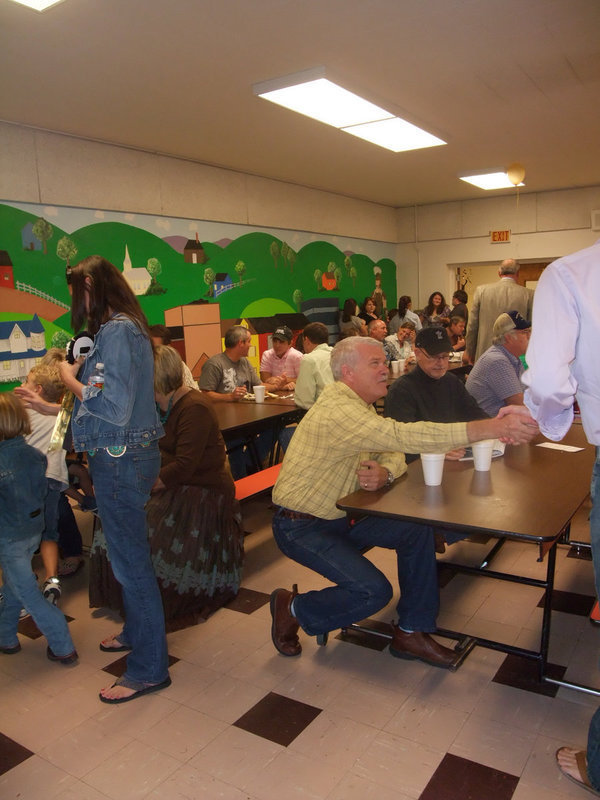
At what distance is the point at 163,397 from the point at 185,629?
1.09 m

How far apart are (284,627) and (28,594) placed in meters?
1.07

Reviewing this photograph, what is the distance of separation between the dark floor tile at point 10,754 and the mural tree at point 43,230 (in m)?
4.28

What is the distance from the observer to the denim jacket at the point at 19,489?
2645mm

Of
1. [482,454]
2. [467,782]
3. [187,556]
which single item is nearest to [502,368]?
[482,454]

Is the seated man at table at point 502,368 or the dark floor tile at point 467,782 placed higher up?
the seated man at table at point 502,368

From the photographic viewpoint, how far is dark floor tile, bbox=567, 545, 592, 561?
3.62 metres

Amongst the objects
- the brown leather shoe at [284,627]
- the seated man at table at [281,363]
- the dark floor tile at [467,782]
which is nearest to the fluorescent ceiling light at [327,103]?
the seated man at table at [281,363]

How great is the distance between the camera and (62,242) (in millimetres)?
5648

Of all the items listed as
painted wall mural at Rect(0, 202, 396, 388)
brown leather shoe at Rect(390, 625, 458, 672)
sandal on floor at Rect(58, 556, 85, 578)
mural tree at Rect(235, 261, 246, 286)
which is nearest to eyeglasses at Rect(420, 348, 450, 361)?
brown leather shoe at Rect(390, 625, 458, 672)

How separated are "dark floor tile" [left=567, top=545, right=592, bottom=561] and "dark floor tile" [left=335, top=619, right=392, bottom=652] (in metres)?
1.38

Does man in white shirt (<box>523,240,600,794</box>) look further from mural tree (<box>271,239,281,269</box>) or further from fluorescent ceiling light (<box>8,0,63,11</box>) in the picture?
mural tree (<box>271,239,281,269</box>)

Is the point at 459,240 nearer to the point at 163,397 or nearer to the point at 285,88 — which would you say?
the point at 285,88

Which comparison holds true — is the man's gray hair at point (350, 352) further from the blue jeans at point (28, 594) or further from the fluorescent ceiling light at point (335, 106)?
the fluorescent ceiling light at point (335, 106)

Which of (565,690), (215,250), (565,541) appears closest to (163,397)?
(565,690)
